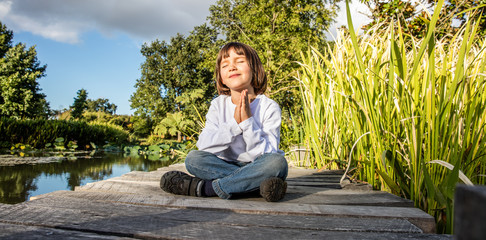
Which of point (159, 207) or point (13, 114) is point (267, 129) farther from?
point (13, 114)

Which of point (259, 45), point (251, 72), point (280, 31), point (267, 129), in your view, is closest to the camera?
point (267, 129)

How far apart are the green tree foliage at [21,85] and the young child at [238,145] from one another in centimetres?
1509

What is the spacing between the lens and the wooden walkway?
772 mm

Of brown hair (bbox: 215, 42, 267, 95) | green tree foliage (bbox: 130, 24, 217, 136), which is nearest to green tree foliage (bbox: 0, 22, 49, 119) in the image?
green tree foliage (bbox: 130, 24, 217, 136)

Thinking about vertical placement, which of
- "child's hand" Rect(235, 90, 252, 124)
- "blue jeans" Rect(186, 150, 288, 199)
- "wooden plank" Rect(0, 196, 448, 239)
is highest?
"child's hand" Rect(235, 90, 252, 124)

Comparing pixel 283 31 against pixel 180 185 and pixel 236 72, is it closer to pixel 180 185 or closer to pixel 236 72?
pixel 236 72

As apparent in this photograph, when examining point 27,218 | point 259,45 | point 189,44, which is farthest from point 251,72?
point 189,44

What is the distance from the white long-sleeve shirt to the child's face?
0.12 meters

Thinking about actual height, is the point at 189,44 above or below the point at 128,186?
above

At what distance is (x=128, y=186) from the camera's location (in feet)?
4.79

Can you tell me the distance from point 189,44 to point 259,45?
13.9 metres

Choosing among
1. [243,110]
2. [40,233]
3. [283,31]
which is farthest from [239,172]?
[283,31]

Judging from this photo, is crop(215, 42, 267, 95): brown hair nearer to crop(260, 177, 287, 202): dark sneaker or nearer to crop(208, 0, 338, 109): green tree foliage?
crop(260, 177, 287, 202): dark sneaker

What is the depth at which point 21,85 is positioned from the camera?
1480 cm
